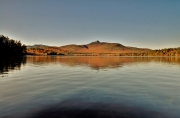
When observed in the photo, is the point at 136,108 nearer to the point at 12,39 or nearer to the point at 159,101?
the point at 159,101

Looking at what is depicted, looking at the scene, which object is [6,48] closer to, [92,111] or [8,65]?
[8,65]

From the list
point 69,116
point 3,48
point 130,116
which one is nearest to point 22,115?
point 69,116

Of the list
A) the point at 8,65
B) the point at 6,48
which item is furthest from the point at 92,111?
the point at 6,48

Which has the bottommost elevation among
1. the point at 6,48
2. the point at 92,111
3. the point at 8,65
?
the point at 92,111

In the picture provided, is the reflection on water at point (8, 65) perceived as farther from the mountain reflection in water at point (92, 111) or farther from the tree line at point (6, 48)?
the tree line at point (6, 48)

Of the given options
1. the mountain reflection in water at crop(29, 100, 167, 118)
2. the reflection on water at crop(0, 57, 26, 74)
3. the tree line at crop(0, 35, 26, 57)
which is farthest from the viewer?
the tree line at crop(0, 35, 26, 57)

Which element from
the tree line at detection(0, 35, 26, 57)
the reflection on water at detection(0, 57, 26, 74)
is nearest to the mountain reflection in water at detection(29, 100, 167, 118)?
the reflection on water at detection(0, 57, 26, 74)

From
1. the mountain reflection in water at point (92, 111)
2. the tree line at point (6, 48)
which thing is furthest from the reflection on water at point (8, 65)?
the tree line at point (6, 48)

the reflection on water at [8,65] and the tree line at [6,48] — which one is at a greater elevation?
the tree line at [6,48]

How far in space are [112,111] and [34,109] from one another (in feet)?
20.2

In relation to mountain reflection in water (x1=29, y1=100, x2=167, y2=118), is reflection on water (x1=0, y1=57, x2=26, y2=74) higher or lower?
higher

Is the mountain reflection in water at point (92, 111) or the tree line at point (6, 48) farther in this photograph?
the tree line at point (6, 48)

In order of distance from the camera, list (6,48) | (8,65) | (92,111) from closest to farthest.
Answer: (92,111)
(8,65)
(6,48)

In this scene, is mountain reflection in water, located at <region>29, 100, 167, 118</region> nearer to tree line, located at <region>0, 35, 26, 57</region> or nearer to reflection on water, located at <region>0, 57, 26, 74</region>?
reflection on water, located at <region>0, 57, 26, 74</region>
